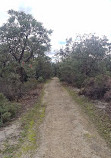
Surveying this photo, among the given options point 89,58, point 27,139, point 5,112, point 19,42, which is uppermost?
point 19,42

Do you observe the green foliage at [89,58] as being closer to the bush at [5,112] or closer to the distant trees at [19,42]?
the distant trees at [19,42]

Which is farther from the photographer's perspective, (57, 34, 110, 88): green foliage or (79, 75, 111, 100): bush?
(57, 34, 110, 88): green foliage

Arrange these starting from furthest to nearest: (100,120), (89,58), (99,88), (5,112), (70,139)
Result: (89,58), (99,88), (5,112), (100,120), (70,139)

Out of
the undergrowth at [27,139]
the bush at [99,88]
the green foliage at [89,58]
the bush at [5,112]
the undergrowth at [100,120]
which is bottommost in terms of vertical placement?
the undergrowth at [27,139]

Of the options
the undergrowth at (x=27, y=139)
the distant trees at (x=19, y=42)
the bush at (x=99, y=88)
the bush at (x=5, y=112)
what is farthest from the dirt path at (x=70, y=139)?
the distant trees at (x=19, y=42)

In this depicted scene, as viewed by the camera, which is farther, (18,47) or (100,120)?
(18,47)

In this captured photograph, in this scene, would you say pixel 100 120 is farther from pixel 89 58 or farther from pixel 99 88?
pixel 89 58

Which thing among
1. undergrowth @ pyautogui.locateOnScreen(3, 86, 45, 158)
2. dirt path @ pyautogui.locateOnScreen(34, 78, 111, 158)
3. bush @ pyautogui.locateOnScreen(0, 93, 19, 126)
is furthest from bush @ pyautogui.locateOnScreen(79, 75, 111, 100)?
bush @ pyautogui.locateOnScreen(0, 93, 19, 126)

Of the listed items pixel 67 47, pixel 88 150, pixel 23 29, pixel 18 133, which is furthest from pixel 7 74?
pixel 67 47

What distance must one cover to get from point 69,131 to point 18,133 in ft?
6.43

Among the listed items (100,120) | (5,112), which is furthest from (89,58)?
(5,112)

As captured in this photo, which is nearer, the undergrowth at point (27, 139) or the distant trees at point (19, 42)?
the undergrowth at point (27, 139)

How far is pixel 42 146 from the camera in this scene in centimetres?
442

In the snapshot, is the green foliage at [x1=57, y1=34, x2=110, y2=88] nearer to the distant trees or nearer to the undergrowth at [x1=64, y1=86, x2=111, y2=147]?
the distant trees
